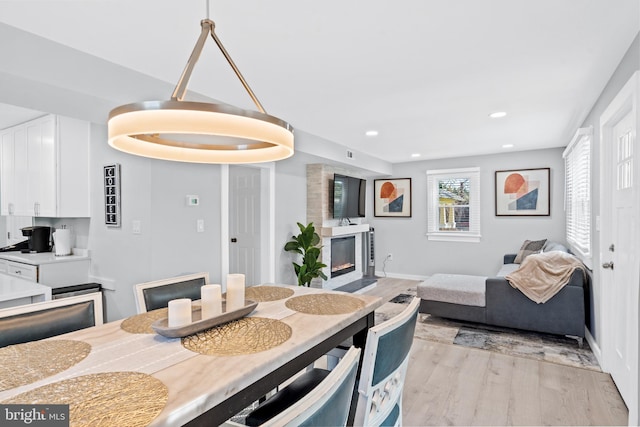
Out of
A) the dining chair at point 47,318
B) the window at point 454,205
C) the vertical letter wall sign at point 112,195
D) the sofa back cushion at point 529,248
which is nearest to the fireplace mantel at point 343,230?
the window at point 454,205

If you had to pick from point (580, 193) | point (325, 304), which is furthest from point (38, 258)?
point (580, 193)

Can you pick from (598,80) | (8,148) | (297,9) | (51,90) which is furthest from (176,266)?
(598,80)

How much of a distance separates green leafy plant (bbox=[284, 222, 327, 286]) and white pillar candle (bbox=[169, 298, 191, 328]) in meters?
3.27

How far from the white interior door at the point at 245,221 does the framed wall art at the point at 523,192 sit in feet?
13.3

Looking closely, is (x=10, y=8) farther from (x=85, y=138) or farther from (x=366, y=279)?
(x=366, y=279)

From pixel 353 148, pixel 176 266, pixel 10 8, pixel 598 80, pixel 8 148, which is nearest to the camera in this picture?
pixel 10 8

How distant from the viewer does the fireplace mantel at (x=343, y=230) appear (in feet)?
17.4

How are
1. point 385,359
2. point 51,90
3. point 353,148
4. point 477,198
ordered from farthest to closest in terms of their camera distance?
point 477,198 → point 353,148 → point 51,90 → point 385,359

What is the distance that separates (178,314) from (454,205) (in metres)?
5.84

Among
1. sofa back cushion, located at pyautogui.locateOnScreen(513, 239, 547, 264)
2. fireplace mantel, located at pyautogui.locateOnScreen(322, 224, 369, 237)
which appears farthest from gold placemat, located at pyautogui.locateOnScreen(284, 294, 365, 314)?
sofa back cushion, located at pyautogui.locateOnScreen(513, 239, 547, 264)

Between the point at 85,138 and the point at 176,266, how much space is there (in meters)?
1.85

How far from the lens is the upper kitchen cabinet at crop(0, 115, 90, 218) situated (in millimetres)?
3662

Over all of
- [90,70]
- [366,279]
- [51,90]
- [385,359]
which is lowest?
[366,279]

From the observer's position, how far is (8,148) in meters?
4.30
